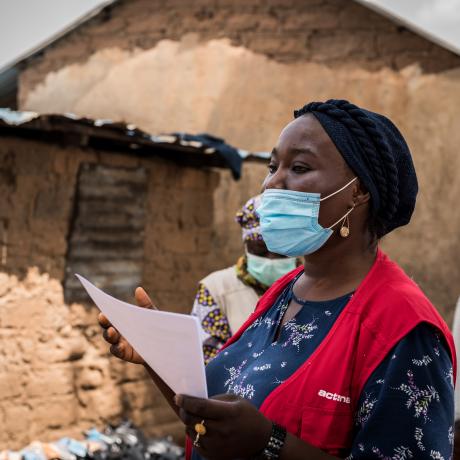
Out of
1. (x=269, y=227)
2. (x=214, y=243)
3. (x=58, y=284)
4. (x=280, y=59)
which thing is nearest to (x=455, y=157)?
(x=280, y=59)

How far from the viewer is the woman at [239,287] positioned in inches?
126

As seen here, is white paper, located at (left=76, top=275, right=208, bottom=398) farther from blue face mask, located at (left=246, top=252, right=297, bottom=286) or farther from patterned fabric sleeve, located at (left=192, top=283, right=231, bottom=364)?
blue face mask, located at (left=246, top=252, right=297, bottom=286)

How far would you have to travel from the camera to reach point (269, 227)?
1.70m

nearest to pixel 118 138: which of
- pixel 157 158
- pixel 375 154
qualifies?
pixel 157 158

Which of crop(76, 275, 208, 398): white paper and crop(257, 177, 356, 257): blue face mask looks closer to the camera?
crop(76, 275, 208, 398): white paper

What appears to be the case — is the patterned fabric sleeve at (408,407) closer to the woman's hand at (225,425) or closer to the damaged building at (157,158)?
the woman's hand at (225,425)

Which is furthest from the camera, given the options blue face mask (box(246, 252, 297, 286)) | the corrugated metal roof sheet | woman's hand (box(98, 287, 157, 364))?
the corrugated metal roof sheet

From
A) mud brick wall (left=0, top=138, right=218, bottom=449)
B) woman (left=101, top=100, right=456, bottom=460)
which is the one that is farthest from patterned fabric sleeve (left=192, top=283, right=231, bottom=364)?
mud brick wall (left=0, top=138, right=218, bottom=449)

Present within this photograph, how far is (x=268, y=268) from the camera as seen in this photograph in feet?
10.9

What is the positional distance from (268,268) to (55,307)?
101 inches

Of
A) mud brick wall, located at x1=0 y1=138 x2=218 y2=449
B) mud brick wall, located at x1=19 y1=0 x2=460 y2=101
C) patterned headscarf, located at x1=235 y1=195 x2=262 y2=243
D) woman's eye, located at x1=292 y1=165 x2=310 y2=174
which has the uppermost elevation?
mud brick wall, located at x1=19 y1=0 x2=460 y2=101

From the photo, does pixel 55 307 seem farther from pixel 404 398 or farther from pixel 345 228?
pixel 404 398

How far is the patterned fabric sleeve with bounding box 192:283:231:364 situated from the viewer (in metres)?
3.13

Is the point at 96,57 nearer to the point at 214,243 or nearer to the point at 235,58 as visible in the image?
the point at 235,58
